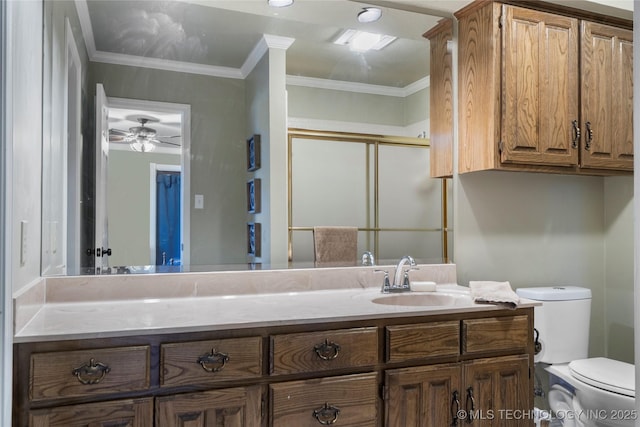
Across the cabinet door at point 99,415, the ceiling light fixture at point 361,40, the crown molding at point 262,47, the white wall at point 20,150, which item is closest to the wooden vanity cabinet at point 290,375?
the cabinet door at point 99,415

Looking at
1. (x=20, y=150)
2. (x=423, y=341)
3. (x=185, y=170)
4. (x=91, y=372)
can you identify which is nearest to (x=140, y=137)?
(x=185, y=170)

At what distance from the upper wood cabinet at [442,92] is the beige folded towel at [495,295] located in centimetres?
68

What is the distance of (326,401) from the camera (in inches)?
62.0

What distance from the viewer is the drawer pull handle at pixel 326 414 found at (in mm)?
1562

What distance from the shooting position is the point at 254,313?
1.65m

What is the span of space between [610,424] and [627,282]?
1.00m

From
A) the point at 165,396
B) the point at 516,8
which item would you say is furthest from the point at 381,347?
the point at 516,8

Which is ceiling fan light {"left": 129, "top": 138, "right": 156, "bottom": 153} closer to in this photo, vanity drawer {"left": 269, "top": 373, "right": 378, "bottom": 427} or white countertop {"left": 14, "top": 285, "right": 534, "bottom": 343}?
white countertop {"left": 14, "top": 285, "right": 534, "bottom": 343}

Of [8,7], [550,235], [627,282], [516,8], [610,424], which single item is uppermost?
[516,8]

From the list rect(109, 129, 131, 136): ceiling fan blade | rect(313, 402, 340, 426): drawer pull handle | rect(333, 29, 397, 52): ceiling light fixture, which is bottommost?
rect(313, 402, 340, 426): drawer pull handle

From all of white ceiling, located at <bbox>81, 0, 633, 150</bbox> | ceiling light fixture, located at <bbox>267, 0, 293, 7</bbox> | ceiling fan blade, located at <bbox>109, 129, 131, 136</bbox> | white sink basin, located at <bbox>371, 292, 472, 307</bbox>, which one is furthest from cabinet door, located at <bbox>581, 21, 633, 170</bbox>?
ceiling fan blade, located at <bbox>109, 129, 131, 136</bbox>

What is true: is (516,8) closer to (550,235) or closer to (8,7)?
(550,235)

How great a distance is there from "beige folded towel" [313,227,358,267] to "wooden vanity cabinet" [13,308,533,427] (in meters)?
0.62

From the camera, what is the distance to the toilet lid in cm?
201
